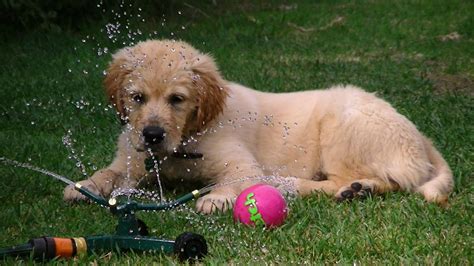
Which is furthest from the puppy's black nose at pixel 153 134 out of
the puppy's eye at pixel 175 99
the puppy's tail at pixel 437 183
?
the puppy's tail at pixel 437 183

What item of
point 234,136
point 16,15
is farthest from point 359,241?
point 16,15

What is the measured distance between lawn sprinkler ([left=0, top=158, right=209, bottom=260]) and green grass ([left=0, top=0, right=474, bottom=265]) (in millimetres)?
47

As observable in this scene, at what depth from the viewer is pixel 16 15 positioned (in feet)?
36.5

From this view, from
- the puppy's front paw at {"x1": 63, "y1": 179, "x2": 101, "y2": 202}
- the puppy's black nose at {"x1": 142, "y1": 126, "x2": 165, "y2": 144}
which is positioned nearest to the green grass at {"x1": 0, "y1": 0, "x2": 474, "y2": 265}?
the puppy's front paw at {"x1": 63, "y1": 179, "x2": 101, "y2": 202}

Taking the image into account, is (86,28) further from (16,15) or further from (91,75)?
(91,75)

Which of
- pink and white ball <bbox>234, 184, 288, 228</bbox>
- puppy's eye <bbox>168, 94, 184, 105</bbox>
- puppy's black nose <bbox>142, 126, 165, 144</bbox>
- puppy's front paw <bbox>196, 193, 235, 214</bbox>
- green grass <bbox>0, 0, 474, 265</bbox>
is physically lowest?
green grass <bbox>0, 0, 474, 265</bbox>

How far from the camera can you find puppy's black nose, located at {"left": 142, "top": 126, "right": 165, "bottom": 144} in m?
4.23

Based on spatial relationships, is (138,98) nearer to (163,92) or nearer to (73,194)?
(163,92)

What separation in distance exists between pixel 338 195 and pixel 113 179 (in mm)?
1137

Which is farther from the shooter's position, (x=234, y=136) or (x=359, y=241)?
(x=234, y=136)

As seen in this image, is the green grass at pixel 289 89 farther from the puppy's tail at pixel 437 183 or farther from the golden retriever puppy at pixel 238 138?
the golden retriever puppy at pixel 238 138

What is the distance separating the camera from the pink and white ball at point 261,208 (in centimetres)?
373

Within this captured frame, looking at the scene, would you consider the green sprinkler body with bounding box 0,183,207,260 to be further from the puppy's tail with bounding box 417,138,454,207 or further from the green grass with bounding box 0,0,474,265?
the puppy's tail with bounding box 417,138,454,207

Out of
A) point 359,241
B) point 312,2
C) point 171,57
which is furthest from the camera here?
point 312,2
